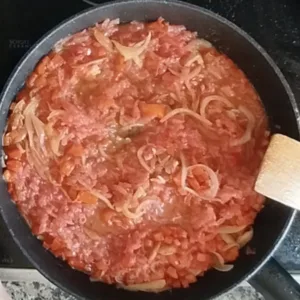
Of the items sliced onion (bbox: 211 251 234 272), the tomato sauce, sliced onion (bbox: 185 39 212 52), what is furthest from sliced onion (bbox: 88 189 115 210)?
sliced onion (bbox: 185 39 212 52)

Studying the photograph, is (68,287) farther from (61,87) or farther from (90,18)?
(90,18)

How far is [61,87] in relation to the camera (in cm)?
144

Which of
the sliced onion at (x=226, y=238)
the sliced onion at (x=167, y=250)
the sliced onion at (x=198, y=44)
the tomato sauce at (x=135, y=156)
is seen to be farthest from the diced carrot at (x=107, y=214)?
the sliced onion at (x=198, y=44)

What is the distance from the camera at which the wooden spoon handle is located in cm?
137

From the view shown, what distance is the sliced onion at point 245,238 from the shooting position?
148 cm

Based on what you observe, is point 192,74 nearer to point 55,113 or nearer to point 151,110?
point 151,110

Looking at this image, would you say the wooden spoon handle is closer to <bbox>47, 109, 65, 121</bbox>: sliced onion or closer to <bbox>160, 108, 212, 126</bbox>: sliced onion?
<bbox>160, 108, 212, 126</bbox>: sliced onion

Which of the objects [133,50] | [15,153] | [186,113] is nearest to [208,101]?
[186,113]

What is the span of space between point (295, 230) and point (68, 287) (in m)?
0.47

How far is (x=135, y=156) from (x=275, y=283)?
1.13ft

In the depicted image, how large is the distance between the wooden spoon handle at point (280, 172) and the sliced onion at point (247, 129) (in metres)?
0.09

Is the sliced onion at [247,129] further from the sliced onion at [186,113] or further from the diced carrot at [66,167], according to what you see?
the diced carrot at [66,167]

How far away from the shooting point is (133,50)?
1455 mm

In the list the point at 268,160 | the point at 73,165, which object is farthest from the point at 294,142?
the point at 73,165
